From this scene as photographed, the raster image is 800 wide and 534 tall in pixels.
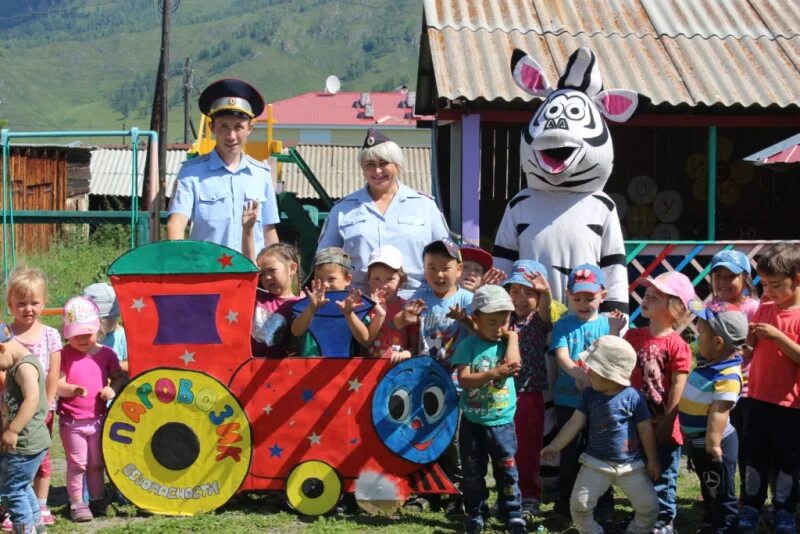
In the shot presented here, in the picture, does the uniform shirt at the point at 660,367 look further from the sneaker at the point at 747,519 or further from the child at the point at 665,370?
the sneaker at the point at 747,519

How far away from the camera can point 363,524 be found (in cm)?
498

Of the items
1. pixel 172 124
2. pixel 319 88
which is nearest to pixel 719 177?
pixel 172 124

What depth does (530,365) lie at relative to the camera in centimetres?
517

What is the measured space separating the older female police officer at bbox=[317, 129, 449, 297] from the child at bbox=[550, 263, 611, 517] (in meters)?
0.79

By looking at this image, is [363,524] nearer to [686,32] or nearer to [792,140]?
[792,140]

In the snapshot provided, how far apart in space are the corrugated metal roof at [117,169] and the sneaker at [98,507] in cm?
2362

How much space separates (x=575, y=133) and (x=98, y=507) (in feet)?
10.4

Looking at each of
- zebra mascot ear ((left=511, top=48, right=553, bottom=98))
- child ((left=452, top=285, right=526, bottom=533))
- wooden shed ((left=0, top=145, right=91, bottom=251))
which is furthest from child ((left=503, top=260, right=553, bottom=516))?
wooden shed ((left=0, top=145, right=91, bottom=251))

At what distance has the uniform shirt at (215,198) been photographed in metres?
5.47

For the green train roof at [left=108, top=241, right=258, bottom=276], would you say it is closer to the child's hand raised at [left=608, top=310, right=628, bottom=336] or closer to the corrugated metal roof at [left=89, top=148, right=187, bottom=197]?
the child's hand raised at [left=608, top=310, right=628, bottom=336]

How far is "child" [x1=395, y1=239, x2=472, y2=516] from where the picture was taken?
201 inches

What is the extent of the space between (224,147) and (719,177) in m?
8.84

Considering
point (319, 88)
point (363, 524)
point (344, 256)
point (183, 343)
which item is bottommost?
point (363, 524)

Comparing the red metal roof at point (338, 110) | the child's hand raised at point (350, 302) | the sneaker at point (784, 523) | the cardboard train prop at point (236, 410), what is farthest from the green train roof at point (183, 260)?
the red metal roof at point (338, 110)
